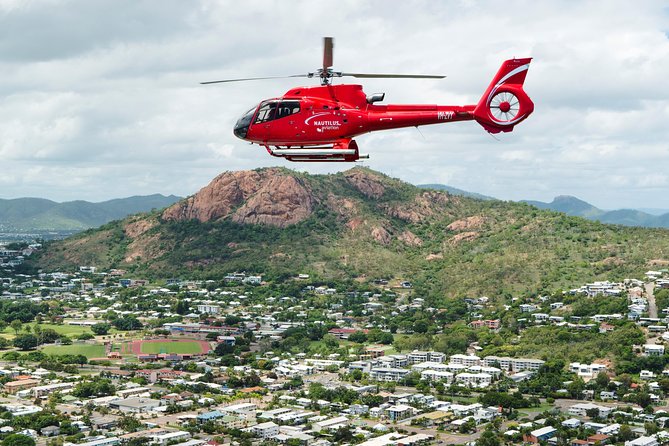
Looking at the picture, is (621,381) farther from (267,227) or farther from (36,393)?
(267,227)

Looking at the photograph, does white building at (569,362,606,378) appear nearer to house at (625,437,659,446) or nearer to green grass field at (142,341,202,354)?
house at (625,437,659,446)

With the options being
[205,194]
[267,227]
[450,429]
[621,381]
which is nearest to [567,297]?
[621,381]

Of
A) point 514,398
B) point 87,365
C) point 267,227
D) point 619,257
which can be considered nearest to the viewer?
point 514,398

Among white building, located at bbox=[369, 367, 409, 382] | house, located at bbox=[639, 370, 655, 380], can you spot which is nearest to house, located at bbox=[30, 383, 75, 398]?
white building, located at bbox=[369, 367, 409, 382]

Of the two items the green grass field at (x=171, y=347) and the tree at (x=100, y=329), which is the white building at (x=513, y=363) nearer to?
the green grass field at (x=171, y=347)

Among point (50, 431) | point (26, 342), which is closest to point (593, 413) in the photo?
point (50, 431)

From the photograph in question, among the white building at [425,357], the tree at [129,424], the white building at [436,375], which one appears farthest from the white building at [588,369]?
the tree at [129,424]
